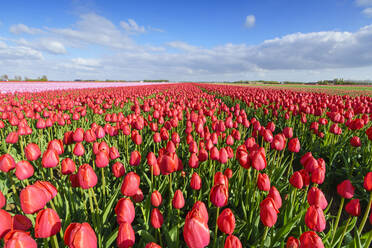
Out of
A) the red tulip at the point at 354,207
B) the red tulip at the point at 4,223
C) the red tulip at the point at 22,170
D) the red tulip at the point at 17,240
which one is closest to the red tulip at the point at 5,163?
the red tulip at the point at 22,170

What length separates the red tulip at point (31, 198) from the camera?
4.01 ft

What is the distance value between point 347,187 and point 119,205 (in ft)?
5.88

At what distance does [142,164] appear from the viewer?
10.8 ft

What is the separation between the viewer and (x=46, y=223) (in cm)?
109

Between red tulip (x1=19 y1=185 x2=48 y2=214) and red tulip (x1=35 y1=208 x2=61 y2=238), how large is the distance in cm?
22

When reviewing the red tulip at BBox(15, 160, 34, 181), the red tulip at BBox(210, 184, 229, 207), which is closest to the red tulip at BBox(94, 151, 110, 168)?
the red tulip at BBox(15, 160, 34, 181)

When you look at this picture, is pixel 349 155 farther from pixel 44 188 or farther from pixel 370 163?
pixel 44 188

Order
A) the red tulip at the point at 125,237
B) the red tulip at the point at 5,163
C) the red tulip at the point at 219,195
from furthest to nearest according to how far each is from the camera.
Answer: the red tulip at the point at 5,163 → the red tulip at the point at 219,195 → the red tulip at the point at 125,237

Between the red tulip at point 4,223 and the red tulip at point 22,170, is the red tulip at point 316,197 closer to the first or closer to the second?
the red tulip at point 4,223

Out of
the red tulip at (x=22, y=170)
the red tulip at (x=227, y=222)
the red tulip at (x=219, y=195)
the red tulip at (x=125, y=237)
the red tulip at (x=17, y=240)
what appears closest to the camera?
the red tulip at (x=17, y=240)

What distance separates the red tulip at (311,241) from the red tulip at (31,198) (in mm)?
1580

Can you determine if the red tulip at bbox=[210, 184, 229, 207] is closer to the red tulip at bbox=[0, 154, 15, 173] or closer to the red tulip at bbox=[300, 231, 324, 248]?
the red tulip at bbox=[300, 231, 324, 248]

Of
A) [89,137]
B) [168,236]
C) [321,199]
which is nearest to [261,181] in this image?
[321,199]

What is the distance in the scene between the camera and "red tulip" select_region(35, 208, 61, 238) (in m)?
1.08
